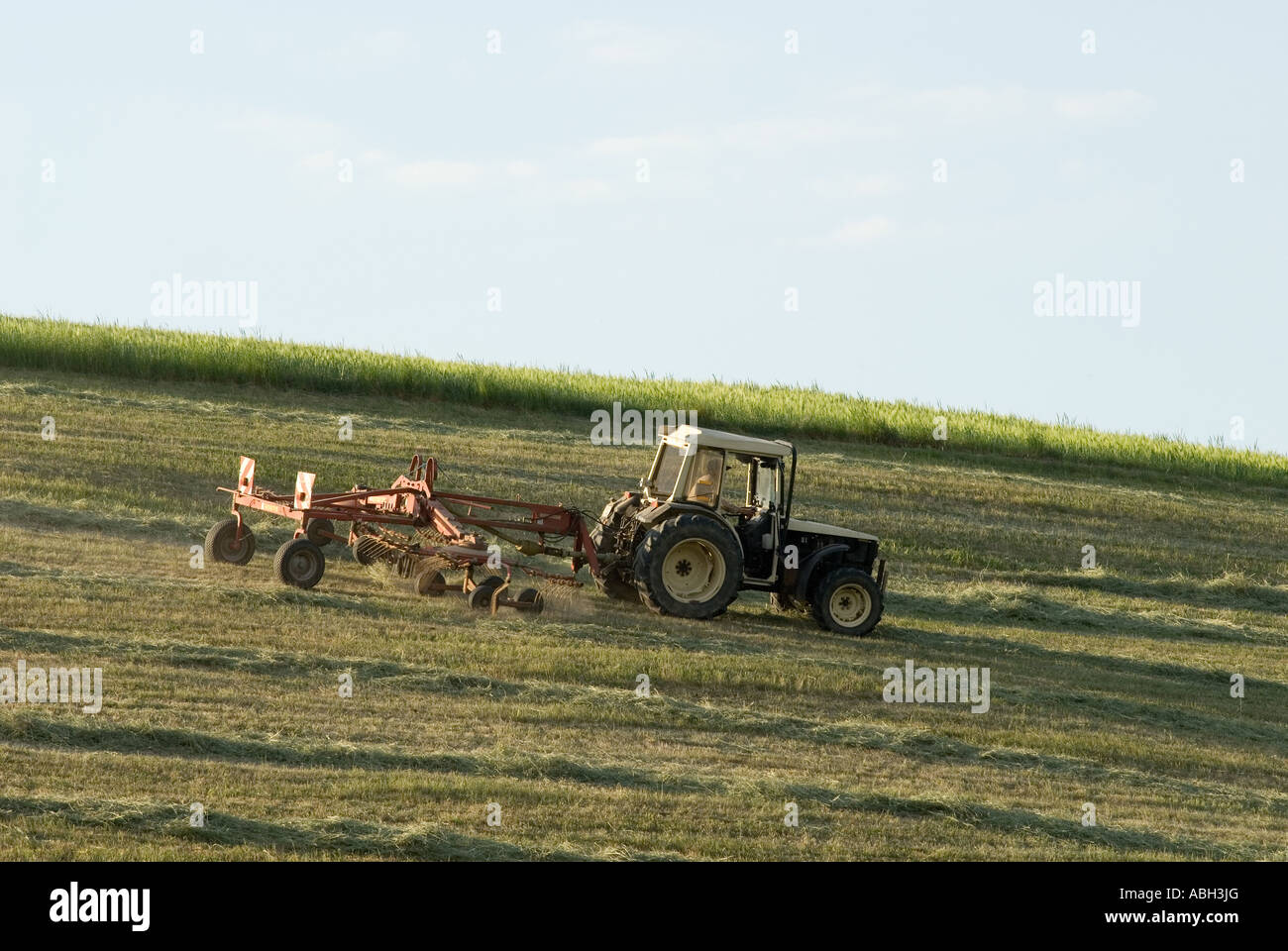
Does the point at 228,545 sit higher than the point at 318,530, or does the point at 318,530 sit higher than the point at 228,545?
the point at 318,530

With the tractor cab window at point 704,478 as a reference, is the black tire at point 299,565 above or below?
below

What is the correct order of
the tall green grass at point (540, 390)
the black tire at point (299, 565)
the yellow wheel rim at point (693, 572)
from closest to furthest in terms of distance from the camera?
the black tire at point (299, 565)
the yellow wheel rim at point (693, 572)
the tall green grass at point (540, 390)

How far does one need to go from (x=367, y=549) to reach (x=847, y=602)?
4.43 m

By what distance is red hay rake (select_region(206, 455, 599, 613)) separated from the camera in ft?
41.9

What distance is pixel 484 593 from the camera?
12.7 m

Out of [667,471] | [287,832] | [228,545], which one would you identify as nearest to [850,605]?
[667,471]

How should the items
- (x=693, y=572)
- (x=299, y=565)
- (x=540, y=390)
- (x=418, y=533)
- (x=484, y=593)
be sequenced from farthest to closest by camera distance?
(x=540, y=390) < (x=693, y=572) < (x=418, y=533) < (x=299, y=565) < (x=484, y=593)

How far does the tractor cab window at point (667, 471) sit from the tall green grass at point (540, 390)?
13873 millimetres

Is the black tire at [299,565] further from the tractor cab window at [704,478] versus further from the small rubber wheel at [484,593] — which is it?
the tractor cab window at [704,478]

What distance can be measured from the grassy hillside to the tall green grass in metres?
6.44

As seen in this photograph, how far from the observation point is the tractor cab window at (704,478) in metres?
13.7

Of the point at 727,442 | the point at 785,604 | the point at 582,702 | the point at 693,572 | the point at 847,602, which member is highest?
the point at 727,442

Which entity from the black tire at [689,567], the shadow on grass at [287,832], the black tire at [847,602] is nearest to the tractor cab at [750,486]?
the black tire at [689,567]

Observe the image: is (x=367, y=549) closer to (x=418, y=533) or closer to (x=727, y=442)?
(x=418, y=533)
